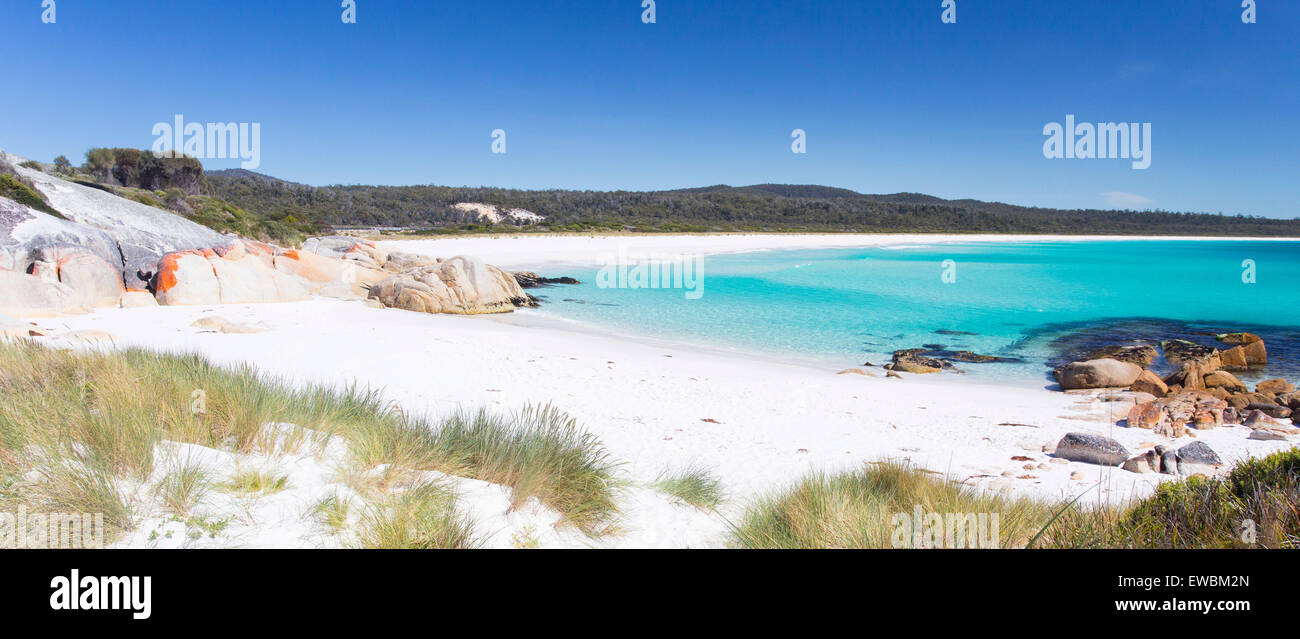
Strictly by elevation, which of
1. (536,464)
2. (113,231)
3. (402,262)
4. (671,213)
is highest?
(671,213)

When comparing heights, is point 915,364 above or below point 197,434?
below

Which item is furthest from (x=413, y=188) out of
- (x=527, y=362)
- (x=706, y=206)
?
(x=527, y=362)

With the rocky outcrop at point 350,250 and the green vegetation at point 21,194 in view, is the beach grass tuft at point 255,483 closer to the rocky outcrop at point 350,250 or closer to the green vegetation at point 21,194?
the green vegetation at point 21,194

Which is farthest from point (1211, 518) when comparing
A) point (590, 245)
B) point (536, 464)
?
point (590, 245)

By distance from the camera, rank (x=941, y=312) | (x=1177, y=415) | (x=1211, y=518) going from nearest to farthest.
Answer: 1. (x=1211, y=518)
2. (x=1177, y=415)
3. (x=941, y=312)

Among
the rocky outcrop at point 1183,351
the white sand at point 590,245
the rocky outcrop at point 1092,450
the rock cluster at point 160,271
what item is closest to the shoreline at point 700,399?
the rocky outcrop at point 1092,450

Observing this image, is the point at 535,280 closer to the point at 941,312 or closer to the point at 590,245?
the point at 941,312

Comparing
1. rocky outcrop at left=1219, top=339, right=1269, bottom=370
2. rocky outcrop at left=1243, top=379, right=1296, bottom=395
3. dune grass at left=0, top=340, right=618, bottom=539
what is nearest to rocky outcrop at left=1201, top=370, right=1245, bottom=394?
rocky outcrop at left=1243, top=379, right=1296, bottom=395

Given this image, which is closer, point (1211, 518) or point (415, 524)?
point (415, 524)
